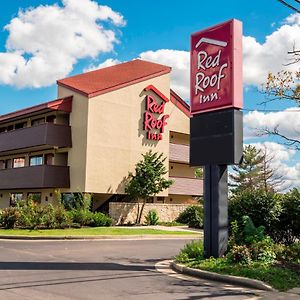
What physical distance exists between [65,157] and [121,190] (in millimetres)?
4794

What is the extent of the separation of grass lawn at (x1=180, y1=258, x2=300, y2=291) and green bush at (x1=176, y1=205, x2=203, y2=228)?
1983cm

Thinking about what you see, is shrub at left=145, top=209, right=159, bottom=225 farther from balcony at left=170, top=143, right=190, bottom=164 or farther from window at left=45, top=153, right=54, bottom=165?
window at left=45, top=153, right=54, bottom=165

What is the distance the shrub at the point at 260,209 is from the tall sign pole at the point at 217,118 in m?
1.72

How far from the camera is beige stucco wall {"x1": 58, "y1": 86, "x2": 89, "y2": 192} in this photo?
30828 mm

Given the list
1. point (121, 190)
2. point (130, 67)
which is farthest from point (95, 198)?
point (130, 67)

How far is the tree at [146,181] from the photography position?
105 ft

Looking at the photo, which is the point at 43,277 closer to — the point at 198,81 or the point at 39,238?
the point at 198,81

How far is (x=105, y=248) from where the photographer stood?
16969mm

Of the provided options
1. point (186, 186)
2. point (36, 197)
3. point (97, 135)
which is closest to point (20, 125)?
point (36, 197)

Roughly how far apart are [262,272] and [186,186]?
28.3m

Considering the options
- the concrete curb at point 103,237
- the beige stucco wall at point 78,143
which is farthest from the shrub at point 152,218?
the concrete curb at point 103,237

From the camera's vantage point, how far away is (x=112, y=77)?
3503 centimetres

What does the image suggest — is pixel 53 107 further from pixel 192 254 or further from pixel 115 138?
pixel 192 254

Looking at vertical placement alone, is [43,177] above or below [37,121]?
below
